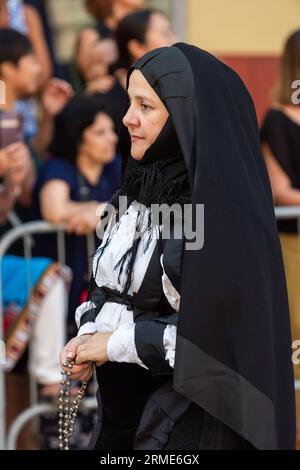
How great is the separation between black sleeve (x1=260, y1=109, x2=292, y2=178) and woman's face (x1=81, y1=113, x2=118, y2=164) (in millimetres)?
932

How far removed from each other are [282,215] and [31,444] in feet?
6.23

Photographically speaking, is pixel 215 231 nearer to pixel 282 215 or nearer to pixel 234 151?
pixel 234 151

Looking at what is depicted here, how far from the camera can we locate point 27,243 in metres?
5.48

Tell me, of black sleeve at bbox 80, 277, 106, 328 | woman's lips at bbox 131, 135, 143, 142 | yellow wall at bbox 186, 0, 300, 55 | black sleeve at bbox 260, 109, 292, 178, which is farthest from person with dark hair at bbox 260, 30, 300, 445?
woman's lips at bbox 131, 135, 143, 142

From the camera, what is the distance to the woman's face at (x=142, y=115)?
3.42 meters

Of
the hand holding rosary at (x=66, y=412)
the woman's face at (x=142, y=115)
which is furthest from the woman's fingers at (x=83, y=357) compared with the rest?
the woman's face at (x=142, y=115)

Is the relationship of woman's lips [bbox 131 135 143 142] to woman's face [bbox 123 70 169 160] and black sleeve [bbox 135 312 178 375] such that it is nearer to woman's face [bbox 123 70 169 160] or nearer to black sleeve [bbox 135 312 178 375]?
woman's face [bbox 123 70 169 160]

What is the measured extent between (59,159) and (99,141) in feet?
0.83

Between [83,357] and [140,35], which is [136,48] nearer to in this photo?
[140,35]

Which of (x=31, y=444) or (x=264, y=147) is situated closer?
(x=31, y=444)

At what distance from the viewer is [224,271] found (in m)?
3.23

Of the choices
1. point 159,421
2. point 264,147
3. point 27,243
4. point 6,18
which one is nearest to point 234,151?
point 159,421

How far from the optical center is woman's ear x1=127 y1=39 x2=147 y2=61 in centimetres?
633

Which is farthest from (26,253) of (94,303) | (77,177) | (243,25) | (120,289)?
(243,25)
